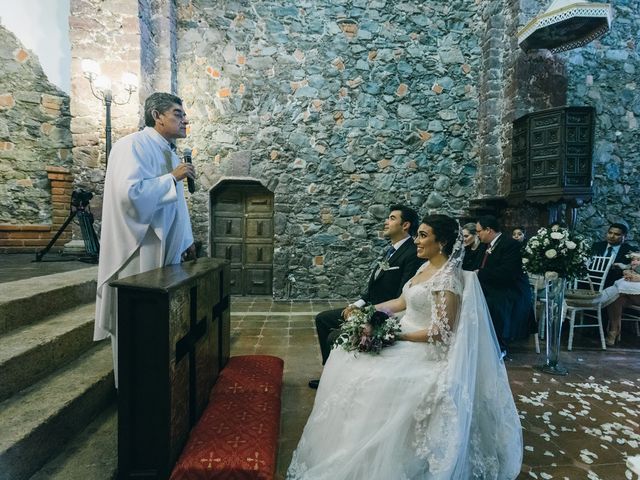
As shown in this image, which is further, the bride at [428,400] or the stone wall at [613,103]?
the stone wall at [613,103]

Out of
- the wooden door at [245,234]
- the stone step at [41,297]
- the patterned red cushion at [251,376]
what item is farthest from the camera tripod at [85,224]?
the patterned red cushion at [251,376]

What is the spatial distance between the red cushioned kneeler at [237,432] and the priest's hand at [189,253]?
0.92m

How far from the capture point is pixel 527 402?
301cm

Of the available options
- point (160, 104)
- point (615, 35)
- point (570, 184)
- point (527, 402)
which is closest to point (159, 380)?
point (160, 104)

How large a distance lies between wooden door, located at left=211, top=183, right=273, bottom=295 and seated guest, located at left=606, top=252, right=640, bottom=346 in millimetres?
5328

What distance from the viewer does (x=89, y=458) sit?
6.31 feet

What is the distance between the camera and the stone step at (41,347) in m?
2.05

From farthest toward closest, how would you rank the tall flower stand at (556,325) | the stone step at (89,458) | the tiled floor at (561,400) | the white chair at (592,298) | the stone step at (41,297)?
1. the white chair at (592,298)
2. the tall flower stand at (556,325)
3. the stone step at (41,297)
4. the tiled floor at (561,400)
5. the stone step at (89,458)

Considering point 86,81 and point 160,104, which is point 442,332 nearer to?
point 160,104

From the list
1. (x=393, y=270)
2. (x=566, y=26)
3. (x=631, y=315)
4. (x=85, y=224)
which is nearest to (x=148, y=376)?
(x=393, y=270)

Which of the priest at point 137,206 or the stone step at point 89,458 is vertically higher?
the priest at point 137,206

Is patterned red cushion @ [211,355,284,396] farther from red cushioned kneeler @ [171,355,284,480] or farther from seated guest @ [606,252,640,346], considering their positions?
seated guest @ [606,252,640,346]

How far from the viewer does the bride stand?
5.80ft

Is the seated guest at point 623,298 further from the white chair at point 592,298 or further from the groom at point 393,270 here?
the groom at point 393,270
